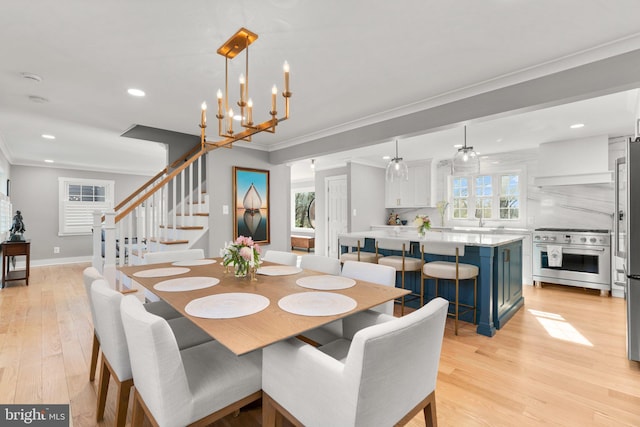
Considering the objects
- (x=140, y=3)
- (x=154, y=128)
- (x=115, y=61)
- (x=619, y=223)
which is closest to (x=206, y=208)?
(x=154, y=128)

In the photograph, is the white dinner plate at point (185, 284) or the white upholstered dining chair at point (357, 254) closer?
the white dinner plate at point (185, 284)

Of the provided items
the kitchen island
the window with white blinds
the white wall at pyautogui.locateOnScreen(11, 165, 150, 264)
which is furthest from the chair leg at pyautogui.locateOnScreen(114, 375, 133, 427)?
the white wall at pyautogui.locateOnScreen(11, 165, 150, 264)

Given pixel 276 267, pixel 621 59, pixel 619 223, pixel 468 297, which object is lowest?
pixel 468 297

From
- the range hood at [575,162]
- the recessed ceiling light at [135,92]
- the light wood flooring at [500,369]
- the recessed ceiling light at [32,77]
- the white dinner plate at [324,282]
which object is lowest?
the light wood flooring at [500,369]

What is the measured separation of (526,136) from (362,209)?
3121mm

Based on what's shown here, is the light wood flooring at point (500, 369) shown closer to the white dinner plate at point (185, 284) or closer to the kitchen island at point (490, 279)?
the kitchen island at point (490, 279)

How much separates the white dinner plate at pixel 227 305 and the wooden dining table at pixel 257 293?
29 mm

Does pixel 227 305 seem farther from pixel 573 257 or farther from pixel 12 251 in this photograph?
pixel 12 251

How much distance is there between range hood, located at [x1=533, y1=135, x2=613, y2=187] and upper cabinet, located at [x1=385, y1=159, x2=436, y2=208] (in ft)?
6.01

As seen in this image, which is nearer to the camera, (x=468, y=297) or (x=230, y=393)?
(x=230, y=393)

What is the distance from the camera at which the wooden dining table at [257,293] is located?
1101 millimetres

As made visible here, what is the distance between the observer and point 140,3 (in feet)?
5.39

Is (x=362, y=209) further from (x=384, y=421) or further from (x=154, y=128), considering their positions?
(x=384, y=421)

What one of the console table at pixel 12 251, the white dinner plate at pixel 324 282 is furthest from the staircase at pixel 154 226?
the white dinner plate at pixel 324 282
